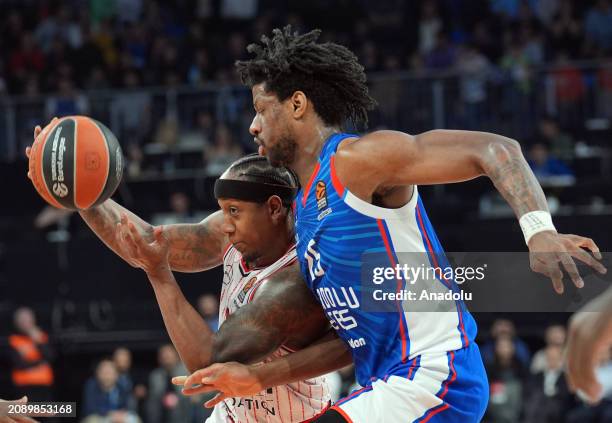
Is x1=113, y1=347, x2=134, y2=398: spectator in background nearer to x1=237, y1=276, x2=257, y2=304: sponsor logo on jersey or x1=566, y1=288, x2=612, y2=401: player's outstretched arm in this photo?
x1=237, y1=276, x2=257, y2=304: sponsor logo on jersey

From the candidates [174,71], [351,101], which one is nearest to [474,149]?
[351,101]

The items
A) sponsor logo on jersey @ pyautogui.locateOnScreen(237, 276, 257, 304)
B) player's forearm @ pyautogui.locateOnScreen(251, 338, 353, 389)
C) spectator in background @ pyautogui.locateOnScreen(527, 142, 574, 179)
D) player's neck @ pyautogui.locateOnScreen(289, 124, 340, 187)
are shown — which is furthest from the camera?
spectator in background @ pyautogui.locateOnScreen(527, 142, 574, 179)

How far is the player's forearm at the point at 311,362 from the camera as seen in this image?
199 inches

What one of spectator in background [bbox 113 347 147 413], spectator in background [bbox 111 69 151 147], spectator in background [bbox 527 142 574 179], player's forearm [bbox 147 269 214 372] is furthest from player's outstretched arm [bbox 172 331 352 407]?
spectator in background [bbox 111 69 151 147]

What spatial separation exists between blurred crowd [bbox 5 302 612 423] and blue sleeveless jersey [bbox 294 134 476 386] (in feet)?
→ 20.5

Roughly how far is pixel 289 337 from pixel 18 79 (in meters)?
13.7

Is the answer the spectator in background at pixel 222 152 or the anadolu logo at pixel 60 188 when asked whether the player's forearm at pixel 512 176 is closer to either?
the anadolu logo at pixel 60 188

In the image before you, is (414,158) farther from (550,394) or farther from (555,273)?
(550,394)

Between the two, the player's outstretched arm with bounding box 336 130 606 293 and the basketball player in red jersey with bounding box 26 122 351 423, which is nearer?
the player's outstretched arm with bounding box 336 130 606 293

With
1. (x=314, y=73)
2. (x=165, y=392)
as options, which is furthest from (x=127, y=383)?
(x=314, y=73)

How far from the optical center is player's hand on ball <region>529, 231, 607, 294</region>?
3.82 meters

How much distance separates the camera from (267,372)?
16.3ft

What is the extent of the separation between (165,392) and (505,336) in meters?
4.14

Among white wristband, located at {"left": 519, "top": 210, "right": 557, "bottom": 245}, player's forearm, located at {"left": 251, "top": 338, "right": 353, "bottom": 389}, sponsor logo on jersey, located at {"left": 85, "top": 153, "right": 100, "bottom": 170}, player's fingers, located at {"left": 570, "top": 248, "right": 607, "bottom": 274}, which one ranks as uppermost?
sponsor logo on jersey, located at {"left": 85, "top": 153, "right": 100, "bottom": 170}
